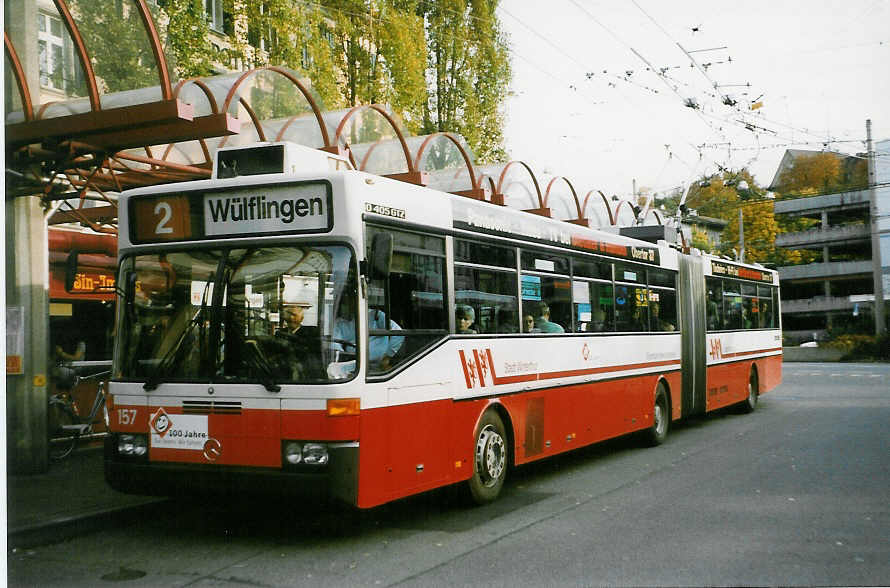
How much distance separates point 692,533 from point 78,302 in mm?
10207

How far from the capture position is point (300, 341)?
712 centimetres

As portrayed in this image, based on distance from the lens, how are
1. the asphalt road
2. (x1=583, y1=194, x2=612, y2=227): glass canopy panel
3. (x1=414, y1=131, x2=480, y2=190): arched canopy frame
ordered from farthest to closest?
(x1=583, y1=194, x2=612, y2=227): glass canopy panel < (x1=414, y1=131, x2=480, y2=190): arched canopy frame < the asphalt road

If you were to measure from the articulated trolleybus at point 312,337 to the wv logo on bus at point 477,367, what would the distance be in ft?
0.07

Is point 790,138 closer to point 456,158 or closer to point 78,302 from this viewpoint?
point 456,158

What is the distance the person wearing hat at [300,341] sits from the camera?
7.08 m

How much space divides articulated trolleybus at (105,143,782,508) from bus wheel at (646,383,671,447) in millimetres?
4418

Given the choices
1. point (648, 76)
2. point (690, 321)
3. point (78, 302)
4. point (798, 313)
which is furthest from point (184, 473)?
point (798, 313)

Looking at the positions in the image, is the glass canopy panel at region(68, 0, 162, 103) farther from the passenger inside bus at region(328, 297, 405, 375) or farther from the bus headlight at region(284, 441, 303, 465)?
the bus headlight at region(284, 441, 303, 465)

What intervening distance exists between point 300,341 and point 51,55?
6.21 m

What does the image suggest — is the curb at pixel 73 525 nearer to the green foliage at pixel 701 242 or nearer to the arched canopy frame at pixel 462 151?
the arched canopy frame at pixel 462 151

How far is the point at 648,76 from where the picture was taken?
68.5 ft

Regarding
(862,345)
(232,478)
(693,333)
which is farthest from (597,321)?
(862,345)

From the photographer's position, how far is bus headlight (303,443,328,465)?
698 centimetres

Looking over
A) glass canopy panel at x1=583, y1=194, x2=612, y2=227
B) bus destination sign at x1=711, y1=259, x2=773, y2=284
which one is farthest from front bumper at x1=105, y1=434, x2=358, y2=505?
glass canopy panel at x1=583, y1=194, x2=612, y2=227
